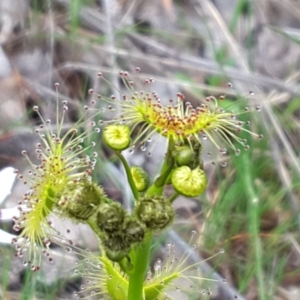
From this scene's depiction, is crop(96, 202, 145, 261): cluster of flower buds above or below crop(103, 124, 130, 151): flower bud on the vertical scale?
below

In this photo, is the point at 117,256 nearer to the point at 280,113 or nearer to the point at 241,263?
the point at 241,263

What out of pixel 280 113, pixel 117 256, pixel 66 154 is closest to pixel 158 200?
pixel 117 256

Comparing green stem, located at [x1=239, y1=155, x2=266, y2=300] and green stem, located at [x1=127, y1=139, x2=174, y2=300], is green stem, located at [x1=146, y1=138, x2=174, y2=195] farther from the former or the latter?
green stem, located at [x1=239, y1=155, x2=266, y2=300]

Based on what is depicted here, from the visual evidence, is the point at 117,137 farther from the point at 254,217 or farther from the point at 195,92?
the point at 195,92

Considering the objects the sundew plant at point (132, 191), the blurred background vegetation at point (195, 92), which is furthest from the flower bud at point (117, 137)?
the blurred background vegetation at point (195, 92)

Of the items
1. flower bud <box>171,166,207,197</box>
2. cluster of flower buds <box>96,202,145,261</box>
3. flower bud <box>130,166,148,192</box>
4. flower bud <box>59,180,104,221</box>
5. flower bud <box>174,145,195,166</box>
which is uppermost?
flower bud <box>174,145,195,166</box>

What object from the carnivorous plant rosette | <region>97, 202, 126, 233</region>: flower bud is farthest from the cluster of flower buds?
the carnivorous plant rosette
